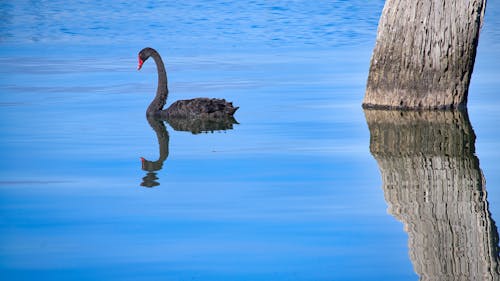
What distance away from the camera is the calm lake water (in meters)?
6.62

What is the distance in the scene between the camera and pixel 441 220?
7.40 m

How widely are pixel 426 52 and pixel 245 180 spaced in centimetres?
439

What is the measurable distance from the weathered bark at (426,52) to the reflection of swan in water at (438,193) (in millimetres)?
483

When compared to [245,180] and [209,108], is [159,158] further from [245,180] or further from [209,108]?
[209,108]

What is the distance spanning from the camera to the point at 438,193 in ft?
26.9

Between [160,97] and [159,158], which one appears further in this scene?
[160,97]

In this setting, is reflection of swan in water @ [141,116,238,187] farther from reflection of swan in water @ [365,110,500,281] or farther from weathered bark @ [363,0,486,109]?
weathered bark @ [363,0,486,109]

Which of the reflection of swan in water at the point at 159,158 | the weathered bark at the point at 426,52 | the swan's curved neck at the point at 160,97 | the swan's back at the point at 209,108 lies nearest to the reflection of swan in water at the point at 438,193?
the weathered bark at the point at 426,52

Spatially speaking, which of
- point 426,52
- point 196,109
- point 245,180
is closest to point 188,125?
point 196,109

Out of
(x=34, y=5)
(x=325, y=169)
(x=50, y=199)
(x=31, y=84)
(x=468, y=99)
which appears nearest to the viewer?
(x=50, y=199)

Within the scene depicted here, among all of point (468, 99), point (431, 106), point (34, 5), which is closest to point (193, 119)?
point (431, 106)

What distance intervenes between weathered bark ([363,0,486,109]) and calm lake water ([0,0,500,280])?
39cm

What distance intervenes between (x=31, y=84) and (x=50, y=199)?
27.8 ft

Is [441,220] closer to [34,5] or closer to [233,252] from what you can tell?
[233,252]
